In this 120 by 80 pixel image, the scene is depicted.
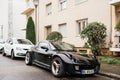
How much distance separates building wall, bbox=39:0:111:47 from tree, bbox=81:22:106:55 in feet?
1.88

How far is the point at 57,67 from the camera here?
806 cm

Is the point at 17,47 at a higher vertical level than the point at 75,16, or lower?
lower

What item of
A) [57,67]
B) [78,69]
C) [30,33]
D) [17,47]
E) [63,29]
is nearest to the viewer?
[78,69]

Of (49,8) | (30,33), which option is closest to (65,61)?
(49,8)

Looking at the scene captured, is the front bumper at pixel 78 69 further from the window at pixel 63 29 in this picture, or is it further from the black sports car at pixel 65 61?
the window at pixel 63 29

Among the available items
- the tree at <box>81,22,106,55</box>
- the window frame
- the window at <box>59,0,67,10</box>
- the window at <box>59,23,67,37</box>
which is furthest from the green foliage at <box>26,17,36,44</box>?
the tree at <box>81,22,106,55</box>

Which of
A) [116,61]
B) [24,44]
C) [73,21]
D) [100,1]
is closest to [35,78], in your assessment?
[116,61]

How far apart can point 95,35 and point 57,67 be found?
518 centimetres

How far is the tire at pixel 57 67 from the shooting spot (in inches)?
Result: 306

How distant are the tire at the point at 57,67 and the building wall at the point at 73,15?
5.89 meters

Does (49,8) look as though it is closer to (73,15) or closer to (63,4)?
(63,4)

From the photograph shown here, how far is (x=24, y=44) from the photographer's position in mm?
14406

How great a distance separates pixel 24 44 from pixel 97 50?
4.99 metres

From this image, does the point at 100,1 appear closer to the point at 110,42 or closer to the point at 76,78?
the point at 110,42
